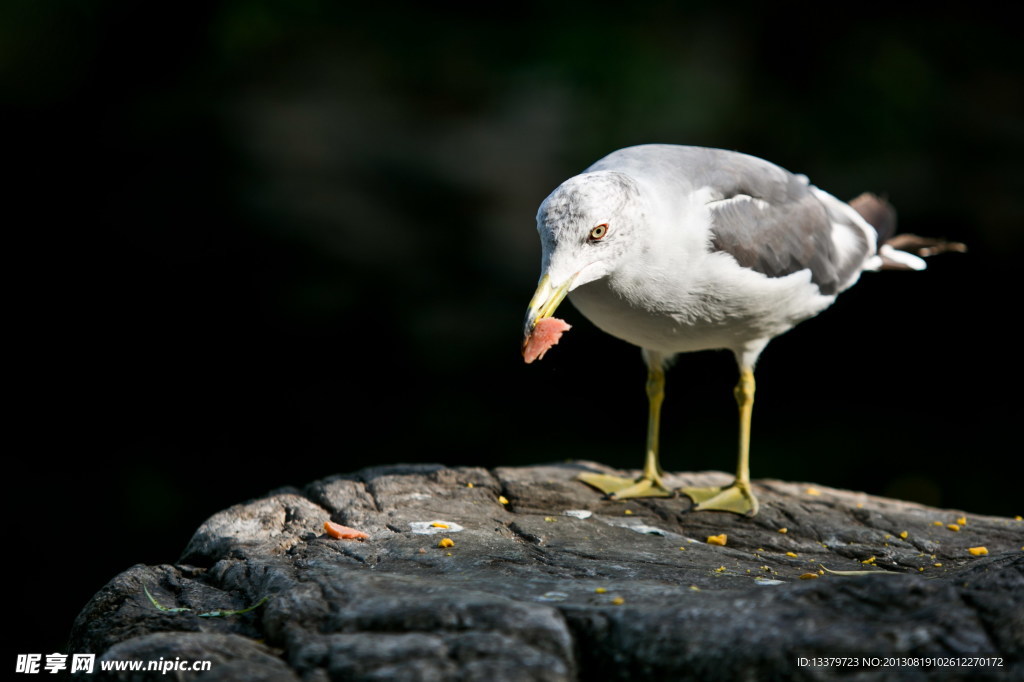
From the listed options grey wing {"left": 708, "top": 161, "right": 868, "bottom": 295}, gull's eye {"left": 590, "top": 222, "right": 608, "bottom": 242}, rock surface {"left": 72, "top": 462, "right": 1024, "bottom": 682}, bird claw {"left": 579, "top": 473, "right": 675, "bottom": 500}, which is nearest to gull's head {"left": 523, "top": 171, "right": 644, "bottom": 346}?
gull's eye {"left": 590, "top": 222, "right": 608, "bottom": 242}

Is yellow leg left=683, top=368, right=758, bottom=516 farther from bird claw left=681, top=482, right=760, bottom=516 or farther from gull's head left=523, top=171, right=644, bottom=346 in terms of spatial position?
gull's head left=523, top=171, right=644, bottom=346

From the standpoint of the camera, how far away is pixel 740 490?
3.80 meters

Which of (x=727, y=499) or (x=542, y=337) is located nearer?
(x=542, y=337)

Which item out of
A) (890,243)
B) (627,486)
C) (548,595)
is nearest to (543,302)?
(548,595)

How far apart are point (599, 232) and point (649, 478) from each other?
1.31 m

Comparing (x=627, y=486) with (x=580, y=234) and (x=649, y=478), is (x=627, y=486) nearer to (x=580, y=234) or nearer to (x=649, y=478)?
(x=649, y=478)

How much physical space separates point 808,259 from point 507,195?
2.71 meters

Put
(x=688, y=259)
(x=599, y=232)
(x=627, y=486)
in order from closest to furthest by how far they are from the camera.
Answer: (x=599, y=232) → (x=688, y=259) → (x=627, y=486)

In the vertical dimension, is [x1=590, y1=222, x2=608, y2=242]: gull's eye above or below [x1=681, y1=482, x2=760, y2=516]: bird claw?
above

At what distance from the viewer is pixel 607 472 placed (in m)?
4.18

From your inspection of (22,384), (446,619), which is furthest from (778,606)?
(22,384)

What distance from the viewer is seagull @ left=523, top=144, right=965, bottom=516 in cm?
295

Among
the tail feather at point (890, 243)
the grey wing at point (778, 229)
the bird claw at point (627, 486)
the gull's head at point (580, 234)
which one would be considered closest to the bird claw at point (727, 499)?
the bird claw at point (627, 486)

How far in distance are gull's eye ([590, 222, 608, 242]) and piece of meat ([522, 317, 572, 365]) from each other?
269mm
